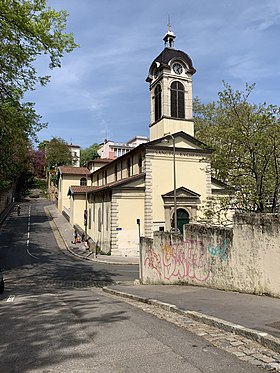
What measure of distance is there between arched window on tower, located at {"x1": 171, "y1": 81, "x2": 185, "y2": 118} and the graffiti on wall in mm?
19715

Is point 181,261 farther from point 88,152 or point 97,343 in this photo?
point 88,152

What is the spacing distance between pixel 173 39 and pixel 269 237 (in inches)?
1140

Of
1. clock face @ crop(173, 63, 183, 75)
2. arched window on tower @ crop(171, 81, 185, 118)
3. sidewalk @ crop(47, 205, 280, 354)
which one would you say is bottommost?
sidewalk @ crop(47, 205, 280, 354)

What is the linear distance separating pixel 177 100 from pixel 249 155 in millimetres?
17653

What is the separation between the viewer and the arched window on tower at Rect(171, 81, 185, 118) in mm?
31016

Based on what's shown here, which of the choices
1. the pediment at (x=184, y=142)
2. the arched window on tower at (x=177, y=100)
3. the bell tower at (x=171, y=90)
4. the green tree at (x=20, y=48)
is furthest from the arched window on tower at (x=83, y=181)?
the green tree at (x=20, y=48)

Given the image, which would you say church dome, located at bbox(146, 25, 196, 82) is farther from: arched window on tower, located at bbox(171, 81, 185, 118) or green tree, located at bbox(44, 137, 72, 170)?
green tree, located at bbox(44, 137, 72, 170)

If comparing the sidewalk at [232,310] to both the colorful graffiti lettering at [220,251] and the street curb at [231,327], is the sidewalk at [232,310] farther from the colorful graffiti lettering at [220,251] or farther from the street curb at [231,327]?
the colorful graffiti lettering at [220,251]

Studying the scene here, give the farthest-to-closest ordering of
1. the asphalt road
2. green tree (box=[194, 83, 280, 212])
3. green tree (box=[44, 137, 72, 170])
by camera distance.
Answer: green tree (box=[44, 137, 72, 170]), green tree (box=[194, 83, 280, 212]), the asphalt road

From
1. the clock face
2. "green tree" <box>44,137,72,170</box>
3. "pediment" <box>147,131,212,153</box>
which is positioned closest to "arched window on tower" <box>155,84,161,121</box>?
the clock face

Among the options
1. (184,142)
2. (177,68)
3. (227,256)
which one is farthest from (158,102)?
(227,256)

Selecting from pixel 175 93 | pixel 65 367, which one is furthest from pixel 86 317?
pixel 175 93

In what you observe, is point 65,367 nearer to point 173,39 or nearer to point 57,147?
point 173,39

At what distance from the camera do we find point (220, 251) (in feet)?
32.0
